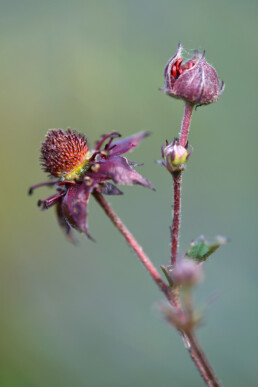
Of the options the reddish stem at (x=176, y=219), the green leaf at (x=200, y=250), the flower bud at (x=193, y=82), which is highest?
the flower bud at (x=193, y=82)

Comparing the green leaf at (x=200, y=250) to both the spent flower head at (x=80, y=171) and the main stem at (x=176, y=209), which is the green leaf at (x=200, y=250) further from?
the spent flower head at (x=80, y=171)

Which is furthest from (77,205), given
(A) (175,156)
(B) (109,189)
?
(A) (175,156)

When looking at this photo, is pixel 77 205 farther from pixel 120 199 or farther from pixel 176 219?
pixel 120 199

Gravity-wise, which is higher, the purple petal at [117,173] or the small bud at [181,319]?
the purple petal at [117,173]

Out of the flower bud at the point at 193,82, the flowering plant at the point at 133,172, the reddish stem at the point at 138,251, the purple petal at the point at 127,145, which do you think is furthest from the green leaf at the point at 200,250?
the flower bud at the point at 193,82

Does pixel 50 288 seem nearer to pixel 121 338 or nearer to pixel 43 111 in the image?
pixel 121 338

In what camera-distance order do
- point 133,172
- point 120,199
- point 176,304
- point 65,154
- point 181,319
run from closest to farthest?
1. point 181,319
2. point 176,304
3. point 133,172
4. point 65,154
5. point 120,199

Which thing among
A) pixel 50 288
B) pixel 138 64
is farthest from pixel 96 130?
pixel 50 288

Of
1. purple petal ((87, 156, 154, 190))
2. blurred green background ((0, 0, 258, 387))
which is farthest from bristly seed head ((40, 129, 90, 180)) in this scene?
blurred green background ((0, 0, 258, 387))
